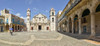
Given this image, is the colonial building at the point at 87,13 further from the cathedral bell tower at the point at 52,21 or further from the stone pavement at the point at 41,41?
the cathedral bell tower at the point at 52,21

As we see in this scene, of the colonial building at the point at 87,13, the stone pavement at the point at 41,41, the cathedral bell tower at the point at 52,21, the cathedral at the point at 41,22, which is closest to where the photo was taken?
the stone pavement at the point at 41,41

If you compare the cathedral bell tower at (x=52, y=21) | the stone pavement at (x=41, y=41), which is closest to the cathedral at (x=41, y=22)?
the cathedral bell tower at (x=52, y=21)

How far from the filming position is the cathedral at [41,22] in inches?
1501

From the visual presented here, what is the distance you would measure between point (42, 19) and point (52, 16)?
25.3 ft

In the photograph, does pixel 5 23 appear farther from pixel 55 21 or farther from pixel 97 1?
pixel 97 1

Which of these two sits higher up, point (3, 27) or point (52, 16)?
point (52, 16)

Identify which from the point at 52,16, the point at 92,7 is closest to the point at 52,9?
the point at 52,16

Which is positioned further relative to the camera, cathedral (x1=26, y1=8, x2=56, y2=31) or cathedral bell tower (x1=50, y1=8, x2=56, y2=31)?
cathedral (x1=26, y1=8, x2=56, y2=31)

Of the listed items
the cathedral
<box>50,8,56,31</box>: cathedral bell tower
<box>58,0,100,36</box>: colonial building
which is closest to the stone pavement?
<box>58,0,100,36</box>: colonial building

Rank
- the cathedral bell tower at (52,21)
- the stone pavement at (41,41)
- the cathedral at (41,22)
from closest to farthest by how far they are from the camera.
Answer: the stone pavement at (41,41)
the cathedral bell tower at (52,21)
the cathedral at (41,22)

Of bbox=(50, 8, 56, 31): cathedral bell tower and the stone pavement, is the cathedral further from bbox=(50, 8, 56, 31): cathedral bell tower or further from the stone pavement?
the stone pavement

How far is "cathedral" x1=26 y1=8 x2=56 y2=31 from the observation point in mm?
38125

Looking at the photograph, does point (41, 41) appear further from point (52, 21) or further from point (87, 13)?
point (52, 21)

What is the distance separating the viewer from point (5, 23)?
2511 cm
